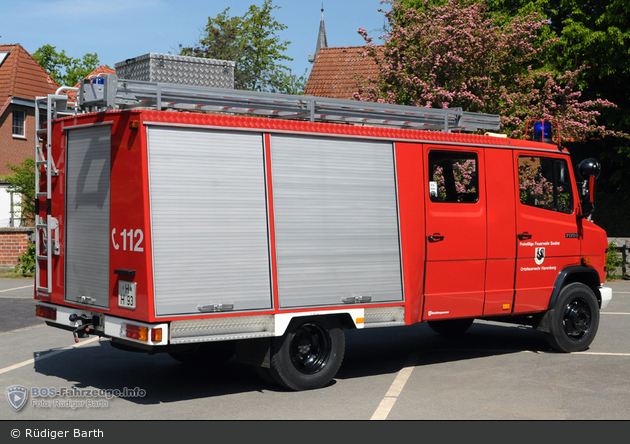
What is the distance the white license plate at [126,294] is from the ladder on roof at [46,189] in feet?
4.28

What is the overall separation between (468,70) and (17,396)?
14776 mm

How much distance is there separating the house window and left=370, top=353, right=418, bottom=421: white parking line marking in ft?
103

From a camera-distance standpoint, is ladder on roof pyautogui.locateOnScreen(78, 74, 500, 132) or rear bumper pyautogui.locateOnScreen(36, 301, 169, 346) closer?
rear bumper pyautogui.locateOnScreen(36, 301, 169, 346)

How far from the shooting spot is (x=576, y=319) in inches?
381

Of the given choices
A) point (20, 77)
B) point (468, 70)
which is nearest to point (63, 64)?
point (20, 77)

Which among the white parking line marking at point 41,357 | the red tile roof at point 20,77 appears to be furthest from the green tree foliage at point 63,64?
the white parking line marking at point 41,357

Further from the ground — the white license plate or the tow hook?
the white license plate

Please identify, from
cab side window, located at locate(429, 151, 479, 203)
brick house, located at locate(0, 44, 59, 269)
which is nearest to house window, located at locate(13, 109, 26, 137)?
brick house, located at locate(0, 44, 59, 269)

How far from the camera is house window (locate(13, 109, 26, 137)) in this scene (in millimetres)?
35906

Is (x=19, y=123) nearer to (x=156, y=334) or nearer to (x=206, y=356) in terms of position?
(x=206, y=356)

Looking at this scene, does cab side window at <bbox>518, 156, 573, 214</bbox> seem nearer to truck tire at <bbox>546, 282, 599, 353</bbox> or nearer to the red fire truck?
the red fire truck

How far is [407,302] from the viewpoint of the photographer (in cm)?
795
